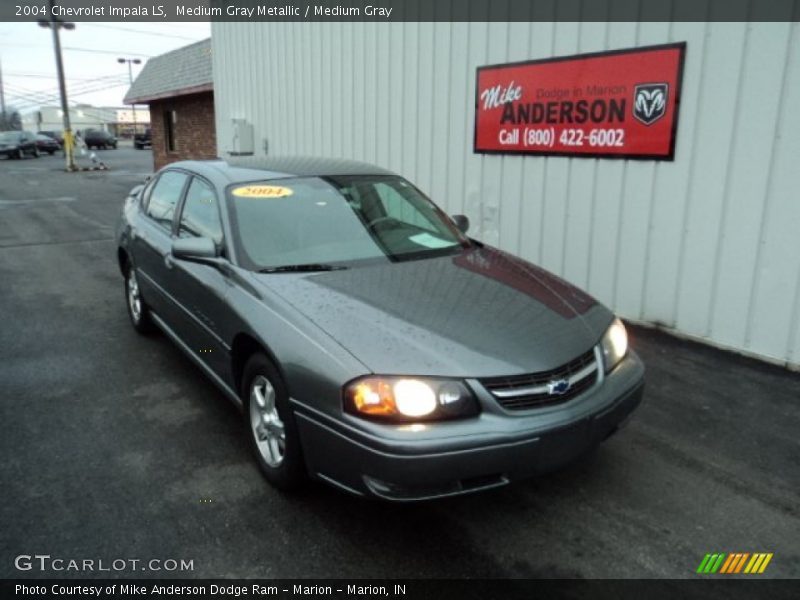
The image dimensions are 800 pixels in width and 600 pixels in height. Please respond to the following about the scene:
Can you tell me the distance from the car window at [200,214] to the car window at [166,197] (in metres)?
0.26

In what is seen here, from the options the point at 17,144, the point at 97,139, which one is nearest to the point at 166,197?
the point at 17,144

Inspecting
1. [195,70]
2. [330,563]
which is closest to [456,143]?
[330,563]

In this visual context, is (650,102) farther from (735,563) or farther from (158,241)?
(158,241)

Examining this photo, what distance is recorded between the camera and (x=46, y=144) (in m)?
39.1

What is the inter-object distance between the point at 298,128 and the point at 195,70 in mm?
8580

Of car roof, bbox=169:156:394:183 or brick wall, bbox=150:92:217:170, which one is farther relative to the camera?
brick wall, bbox=150:92:217:170

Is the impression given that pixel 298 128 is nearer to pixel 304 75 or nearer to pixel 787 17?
pixel 304 75

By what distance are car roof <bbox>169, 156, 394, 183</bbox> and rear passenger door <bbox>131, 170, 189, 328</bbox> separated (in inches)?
9.3

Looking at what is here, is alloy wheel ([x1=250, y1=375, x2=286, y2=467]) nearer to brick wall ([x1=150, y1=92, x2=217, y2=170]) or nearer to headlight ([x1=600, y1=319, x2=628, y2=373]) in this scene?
headlight ([x1=600, y1=319, x2=628, y2=373])

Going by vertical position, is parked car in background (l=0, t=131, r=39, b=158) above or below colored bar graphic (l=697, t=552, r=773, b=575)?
above

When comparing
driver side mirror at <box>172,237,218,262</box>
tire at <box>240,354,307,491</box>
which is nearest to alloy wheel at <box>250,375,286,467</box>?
tire at <box>240,354,307,491</box>

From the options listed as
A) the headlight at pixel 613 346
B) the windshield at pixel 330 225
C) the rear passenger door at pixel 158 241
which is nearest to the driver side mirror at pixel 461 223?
the windshield at pixel 330 225

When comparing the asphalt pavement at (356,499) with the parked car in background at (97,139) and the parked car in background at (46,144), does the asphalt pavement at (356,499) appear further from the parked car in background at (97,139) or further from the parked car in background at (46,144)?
the parked car in background at (97,139)

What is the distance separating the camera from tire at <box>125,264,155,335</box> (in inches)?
214
